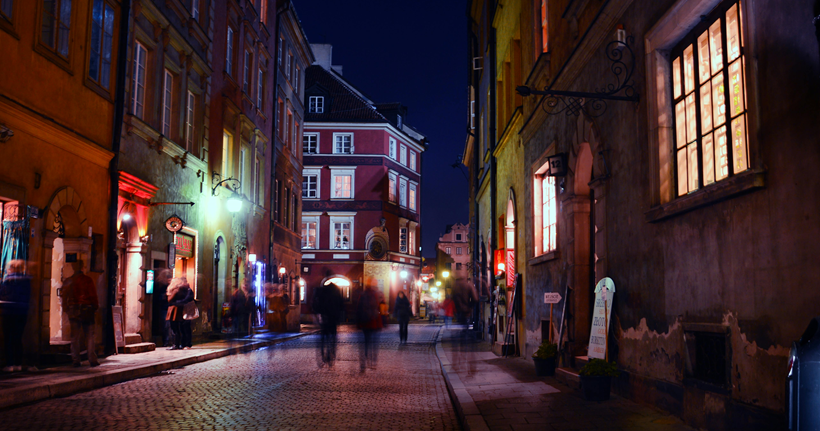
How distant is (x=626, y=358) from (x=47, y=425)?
663 cm

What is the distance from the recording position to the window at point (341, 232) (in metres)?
52.8

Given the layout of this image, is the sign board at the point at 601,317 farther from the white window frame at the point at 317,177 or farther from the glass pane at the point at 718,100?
the white window frame at the point at 317,177

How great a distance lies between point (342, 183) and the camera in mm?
53438

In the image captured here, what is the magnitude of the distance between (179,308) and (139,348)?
1.58 metres

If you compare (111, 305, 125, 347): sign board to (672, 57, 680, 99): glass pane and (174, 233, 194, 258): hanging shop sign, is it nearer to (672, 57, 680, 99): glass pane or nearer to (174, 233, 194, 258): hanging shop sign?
(174, 233, 194, 258): hanging shop sign

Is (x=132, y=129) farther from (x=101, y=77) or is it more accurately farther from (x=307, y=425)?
(x=307, y=425)

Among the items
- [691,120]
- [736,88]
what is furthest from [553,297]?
[736,88]

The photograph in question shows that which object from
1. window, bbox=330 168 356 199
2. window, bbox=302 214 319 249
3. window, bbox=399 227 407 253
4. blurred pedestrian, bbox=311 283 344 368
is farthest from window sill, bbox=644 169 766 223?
window, bbox=399 227 407 253

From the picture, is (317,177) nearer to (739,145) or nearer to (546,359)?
(546,359)

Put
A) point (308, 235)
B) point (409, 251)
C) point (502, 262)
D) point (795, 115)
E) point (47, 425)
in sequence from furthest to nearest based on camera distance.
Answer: point (409, 251)
point (308, 235)
point (502, 262)
point (47, 425)
point (795, 115)

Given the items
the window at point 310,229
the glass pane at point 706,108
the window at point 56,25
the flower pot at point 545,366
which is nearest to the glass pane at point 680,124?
the glass pane at point 706,108

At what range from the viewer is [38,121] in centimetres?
1244

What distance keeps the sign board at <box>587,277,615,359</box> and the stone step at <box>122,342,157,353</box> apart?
10.9m

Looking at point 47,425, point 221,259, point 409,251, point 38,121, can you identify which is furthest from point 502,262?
point 409,251
